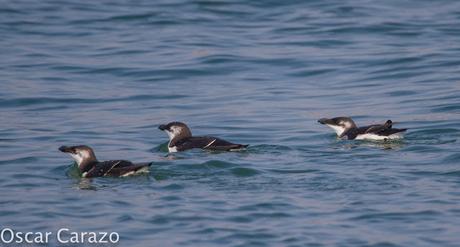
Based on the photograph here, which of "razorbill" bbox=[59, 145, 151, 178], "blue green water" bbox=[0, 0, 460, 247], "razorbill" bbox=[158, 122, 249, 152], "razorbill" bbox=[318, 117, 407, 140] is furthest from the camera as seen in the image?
"razorbill" bbox=[318, 117, 407, 140]

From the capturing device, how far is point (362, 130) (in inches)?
663

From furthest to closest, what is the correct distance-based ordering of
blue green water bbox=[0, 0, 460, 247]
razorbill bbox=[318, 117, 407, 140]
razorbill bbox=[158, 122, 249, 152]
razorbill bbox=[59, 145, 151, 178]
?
1. razorbill bbox=[318, 117, 407, 140]
2. razorbill bbox=[158, 122, 249, 152]
3. razorbill bbox=[59, 145, 151, 178]
4. blue green water bbox=[0, 0, 460, 247]

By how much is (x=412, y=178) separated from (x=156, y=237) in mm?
3764

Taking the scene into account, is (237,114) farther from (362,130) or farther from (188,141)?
(362,130)

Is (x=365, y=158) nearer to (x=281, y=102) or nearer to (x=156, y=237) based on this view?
(x=156, y=237)

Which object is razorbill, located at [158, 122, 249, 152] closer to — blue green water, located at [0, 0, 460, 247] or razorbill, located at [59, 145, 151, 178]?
blue green water, located at [0, 0, 460, 247]

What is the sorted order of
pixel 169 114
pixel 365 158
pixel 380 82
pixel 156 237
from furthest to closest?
1. pixel 380 82
2. pixel 169 114
3. pixel 365 158
4. pixel 156 237

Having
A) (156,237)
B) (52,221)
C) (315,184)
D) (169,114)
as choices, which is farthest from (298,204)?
(169,114)

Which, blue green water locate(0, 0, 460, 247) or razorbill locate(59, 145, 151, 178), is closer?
blue green water locate(0, 0, 460, 247)

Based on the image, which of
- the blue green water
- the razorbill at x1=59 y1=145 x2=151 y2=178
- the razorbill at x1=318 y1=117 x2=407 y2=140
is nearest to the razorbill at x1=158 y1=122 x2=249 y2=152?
the blue green water

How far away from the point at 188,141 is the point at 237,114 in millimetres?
3549

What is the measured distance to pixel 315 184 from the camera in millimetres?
13789

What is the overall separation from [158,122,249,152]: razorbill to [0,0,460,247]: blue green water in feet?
0.67

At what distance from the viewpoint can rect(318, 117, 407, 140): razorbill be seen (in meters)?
16.4
